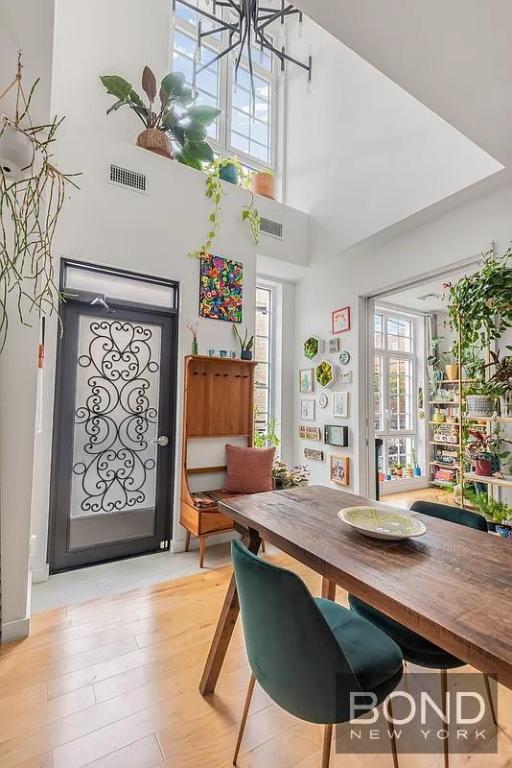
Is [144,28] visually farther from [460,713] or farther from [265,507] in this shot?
[460,713]

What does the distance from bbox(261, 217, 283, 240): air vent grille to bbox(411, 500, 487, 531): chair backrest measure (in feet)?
10.5

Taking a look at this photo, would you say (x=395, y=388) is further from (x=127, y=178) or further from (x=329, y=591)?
(x=127, y=178)

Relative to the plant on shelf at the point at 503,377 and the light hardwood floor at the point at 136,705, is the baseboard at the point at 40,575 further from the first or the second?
the plant on shelf at the point at 503,377

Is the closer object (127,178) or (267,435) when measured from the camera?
(127,178)

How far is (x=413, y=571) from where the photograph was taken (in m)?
1.11

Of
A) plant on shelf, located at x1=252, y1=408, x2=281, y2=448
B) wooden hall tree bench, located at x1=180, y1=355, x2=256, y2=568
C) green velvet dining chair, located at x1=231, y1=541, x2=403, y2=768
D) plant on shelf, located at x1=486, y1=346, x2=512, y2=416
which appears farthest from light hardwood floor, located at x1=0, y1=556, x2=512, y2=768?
plant on shelf, located at x1=252, y1=408, x2=281, y2=448

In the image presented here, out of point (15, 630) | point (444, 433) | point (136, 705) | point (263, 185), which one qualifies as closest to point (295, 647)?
point (136, 705)

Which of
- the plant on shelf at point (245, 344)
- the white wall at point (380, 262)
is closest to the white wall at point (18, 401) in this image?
the plant on shelf at point (245, 344)

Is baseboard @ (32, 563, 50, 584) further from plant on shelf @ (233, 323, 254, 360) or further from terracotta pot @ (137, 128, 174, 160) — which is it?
terracotta pot @ (137, 128, 174, 160)

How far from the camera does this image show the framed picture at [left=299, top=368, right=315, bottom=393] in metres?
4.39

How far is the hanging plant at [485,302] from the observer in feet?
8.07

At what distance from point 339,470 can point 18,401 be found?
3.03m

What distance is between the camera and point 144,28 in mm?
3850

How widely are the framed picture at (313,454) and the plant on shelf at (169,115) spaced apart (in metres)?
3.21
